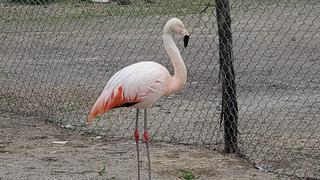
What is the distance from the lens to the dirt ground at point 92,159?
639 cm

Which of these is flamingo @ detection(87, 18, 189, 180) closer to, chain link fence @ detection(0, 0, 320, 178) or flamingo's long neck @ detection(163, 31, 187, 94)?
flamingo's long neck @ detection(163, 31, 187, 94)

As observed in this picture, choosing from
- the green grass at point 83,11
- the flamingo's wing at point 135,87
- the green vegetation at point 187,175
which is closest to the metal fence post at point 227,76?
the green vegetation at point 187,175

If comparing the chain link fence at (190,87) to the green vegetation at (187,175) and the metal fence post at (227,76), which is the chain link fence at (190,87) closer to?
the metal fence post at (227,76)

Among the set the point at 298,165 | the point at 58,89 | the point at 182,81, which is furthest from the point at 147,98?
the point at 58,89

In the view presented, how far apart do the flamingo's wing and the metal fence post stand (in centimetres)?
116

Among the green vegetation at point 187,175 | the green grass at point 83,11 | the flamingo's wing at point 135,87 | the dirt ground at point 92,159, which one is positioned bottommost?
the green vegetation at point 187,175

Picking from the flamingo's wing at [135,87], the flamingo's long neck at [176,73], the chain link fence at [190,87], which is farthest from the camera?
the chain link fence at [190,87]

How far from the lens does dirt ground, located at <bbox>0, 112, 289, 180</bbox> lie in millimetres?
6391

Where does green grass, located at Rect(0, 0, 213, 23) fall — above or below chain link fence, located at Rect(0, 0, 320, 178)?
above

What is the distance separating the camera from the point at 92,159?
22.6 feet

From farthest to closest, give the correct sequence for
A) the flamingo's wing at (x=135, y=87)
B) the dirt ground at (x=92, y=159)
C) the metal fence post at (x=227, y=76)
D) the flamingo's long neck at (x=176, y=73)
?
1. the metal fence post at (x=227, y=76)
2. the dirt ground at (x=92, y=159)
3. the flamingo's long neck at (x=176, y=73)
4. the flamingo's wing at (x=135, y=87)

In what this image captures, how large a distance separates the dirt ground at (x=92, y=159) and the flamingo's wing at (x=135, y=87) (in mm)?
726

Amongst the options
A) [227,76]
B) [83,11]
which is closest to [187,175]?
[227,76]

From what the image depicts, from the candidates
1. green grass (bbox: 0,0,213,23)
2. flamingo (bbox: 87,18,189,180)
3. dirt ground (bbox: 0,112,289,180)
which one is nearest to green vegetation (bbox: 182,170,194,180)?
dirt ground (bbox: 0,112,289,180)
